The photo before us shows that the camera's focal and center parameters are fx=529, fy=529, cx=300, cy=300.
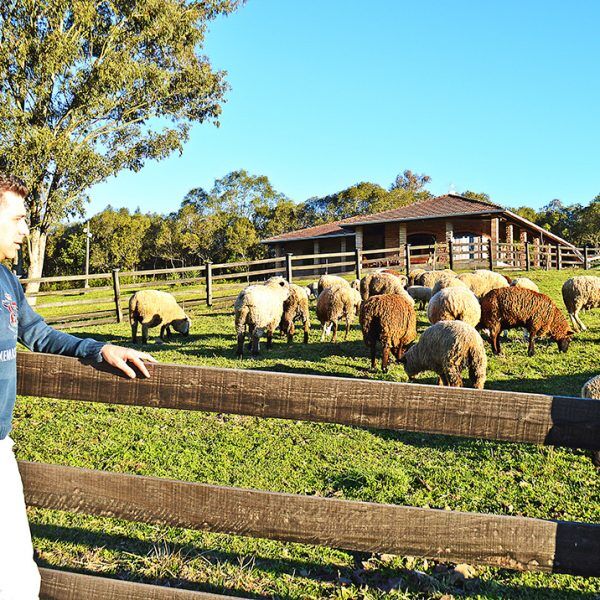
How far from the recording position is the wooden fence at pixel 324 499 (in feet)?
6.68

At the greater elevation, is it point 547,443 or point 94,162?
point 94,162

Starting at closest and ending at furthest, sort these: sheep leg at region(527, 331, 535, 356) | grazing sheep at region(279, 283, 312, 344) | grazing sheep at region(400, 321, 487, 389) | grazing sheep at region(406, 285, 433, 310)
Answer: grazing sheep at region(400, 321, 487, 389) → sheep leg at region(527, 331, 535, 356) → grazing sheep at region(279, 283, 312, 344) → grazing sheep at region(406, 285, 433, 310)

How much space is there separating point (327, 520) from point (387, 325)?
7.50 metres

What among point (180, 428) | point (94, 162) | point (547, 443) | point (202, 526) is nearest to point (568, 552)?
point (547, 443)

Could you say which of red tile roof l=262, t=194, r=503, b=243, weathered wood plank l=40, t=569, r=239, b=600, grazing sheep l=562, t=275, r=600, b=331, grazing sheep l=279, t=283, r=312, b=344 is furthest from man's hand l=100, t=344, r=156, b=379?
red tile roof l=262, t=194, r=503, b=243

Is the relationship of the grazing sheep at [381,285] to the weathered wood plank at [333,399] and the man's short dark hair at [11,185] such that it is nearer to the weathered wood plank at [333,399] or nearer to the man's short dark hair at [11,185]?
the weathered wood plank at [333,399]

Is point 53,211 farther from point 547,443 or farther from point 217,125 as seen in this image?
point 547,443

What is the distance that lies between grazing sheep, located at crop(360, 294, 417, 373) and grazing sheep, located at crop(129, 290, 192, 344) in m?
5.40

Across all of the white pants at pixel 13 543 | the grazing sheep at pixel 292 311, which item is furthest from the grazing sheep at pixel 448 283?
the white pants at pixel 13 543

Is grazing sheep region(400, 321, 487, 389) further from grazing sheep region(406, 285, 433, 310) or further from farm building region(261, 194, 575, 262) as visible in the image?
farm building region(261, 194, 575, 262)

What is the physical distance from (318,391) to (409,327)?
26.0 feet

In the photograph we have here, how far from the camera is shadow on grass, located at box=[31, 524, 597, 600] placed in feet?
10.6

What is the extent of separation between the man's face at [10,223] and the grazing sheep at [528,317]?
9638mm

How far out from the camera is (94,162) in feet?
66.9
